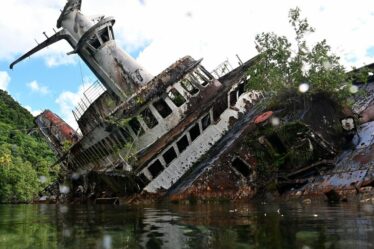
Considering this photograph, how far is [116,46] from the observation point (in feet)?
Answer: 79.5

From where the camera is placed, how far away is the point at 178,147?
19844 millimetres

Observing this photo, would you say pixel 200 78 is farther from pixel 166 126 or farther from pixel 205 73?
pixel 166 126

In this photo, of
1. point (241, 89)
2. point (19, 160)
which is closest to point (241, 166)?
point (241, 89)

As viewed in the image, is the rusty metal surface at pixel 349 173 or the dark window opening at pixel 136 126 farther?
the dark window opening at pixel 136 126

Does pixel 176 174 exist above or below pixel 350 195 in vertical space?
above

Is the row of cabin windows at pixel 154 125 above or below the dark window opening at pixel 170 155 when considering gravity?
above

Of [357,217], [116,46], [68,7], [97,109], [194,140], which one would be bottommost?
[357,217]

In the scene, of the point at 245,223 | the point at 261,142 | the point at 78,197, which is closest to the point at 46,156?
the point at 78,197

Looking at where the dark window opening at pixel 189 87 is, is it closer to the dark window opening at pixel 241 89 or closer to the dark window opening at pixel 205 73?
the dark window opening at pixel 205 73

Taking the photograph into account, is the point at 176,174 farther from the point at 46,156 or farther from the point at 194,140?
the point at 46,156

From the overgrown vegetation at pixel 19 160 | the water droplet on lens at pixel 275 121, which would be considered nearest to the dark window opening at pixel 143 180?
the water droplet on lens at pixel 275 121

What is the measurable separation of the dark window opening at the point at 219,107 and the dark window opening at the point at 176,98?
1.59 m

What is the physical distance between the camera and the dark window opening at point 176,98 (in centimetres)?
2086

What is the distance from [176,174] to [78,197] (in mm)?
8732
